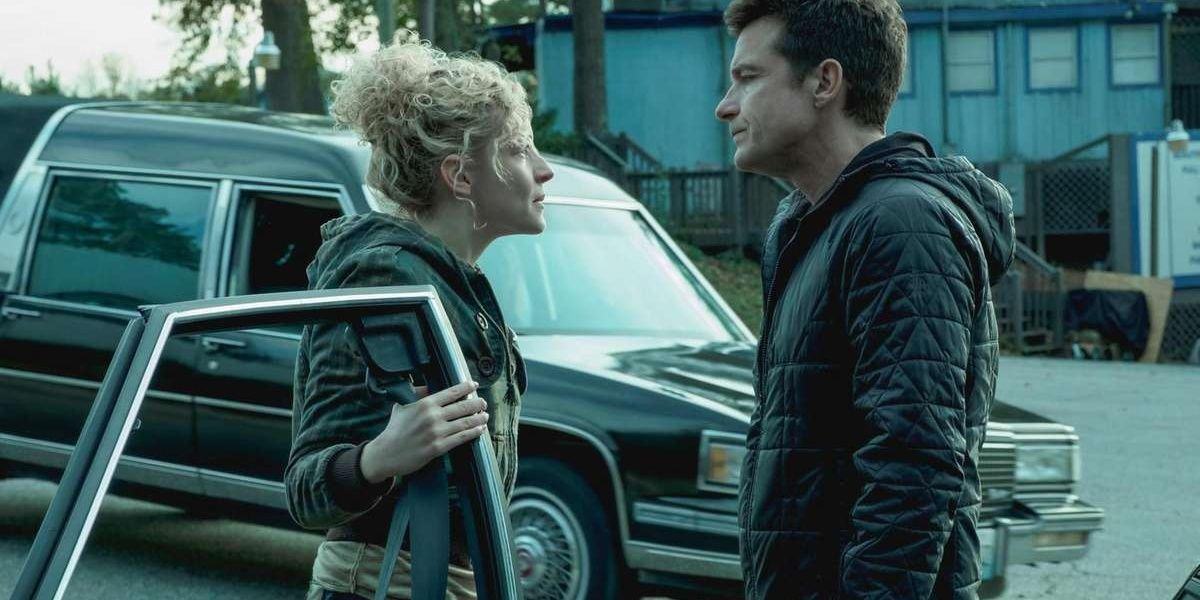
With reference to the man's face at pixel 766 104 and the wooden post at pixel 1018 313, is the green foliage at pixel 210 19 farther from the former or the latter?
the man's face at pixel 766 104

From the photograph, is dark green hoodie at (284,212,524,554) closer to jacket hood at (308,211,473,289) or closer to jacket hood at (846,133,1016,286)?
jacket hood at (308,211,473,289)

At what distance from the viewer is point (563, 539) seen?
5770 mm

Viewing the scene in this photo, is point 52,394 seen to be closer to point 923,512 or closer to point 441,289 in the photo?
point 441,289

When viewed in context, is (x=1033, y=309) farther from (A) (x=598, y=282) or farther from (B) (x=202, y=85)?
(B) (x=202, y=85)

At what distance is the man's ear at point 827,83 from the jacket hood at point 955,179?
4.8 inches

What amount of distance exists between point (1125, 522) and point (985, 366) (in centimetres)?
701

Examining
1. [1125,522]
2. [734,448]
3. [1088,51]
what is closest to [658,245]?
[734,448]

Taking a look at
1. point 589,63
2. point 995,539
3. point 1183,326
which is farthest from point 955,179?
point 589,63

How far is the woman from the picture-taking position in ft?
7.82

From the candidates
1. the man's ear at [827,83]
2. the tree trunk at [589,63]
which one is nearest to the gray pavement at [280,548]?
the man's ear at [827,83]

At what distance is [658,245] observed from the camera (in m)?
7.10

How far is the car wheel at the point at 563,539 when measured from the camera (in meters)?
5.70

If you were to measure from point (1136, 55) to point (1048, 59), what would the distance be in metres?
1.85

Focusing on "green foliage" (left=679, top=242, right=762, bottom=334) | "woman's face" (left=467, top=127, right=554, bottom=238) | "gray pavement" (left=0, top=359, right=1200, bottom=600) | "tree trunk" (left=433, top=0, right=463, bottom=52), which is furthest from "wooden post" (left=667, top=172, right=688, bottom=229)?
"woman's face" (left=467, top=127, right=554, bottom=238)
